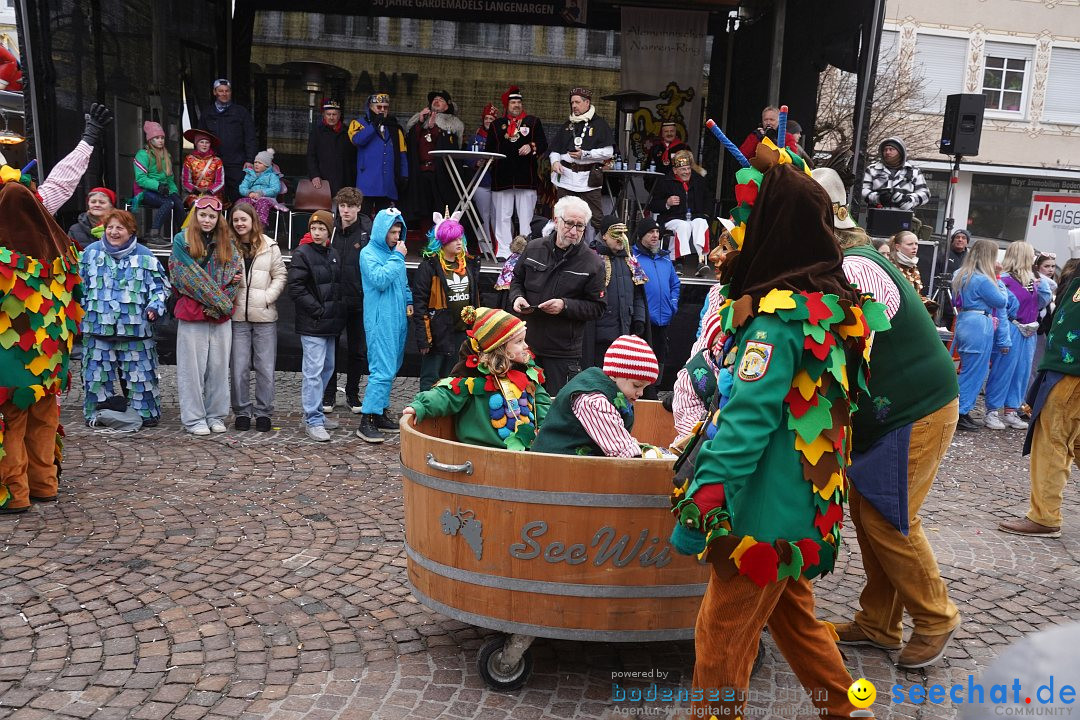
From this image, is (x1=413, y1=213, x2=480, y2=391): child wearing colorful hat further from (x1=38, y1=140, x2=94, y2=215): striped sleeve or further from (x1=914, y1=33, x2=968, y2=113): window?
(x1=914, y1=33, x2=968, y2=113): window

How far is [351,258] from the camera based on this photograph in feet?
27.7

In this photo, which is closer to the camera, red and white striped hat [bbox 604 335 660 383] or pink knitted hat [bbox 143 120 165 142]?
red and white striped hat [bbox 604 335 660 383]

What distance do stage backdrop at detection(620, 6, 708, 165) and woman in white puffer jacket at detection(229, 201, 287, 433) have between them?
712 centimetres

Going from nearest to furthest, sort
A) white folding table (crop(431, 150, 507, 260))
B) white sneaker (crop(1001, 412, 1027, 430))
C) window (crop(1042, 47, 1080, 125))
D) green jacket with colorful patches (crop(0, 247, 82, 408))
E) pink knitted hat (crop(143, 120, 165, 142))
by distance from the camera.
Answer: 1. green jacket with colorful patches (crop(0, 247, 82, 408))
2. white sneaker (crop(1001, 412, 1027, 430))
3. white folding table (crop(431, 150, 507, 260))
4. pink knitted hat (crop(143, 120, 165, 142))
5. window (crop(1042, 47, 1080, 125))

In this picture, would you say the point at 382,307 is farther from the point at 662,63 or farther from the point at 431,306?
the point at 662,63

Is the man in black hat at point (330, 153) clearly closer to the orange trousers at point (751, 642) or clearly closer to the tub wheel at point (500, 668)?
the tub wheel at point (500, 668)

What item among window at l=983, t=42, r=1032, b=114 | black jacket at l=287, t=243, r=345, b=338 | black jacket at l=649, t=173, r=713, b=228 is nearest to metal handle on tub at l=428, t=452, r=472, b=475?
black jacket at l=287, t=243, r=345, b=338

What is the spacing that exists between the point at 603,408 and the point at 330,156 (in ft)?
30.8

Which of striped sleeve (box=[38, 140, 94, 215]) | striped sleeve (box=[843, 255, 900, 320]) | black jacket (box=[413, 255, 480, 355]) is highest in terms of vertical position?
striped sleeve (box=[38, 140, 94, 215])

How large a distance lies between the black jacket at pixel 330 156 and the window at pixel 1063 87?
23875 mm

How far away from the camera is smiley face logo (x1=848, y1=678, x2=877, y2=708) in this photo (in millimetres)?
3186

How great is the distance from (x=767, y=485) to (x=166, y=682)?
2591mm

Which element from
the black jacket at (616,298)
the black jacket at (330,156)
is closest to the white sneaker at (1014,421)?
the black jacket at (616,298)

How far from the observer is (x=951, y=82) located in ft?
89.7
